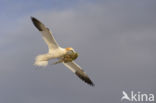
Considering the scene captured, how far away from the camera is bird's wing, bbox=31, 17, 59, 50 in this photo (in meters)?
36.7

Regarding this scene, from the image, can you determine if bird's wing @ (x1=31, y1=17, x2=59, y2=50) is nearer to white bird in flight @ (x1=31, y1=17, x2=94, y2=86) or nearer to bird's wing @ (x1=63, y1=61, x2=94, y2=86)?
white bird in flight @ (x1=31, y1=17, x2=94, y2=86)

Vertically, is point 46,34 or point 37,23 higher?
point 37,23

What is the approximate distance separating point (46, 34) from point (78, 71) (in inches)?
212

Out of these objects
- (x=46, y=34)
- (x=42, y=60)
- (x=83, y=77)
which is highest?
(x=46, y=34)

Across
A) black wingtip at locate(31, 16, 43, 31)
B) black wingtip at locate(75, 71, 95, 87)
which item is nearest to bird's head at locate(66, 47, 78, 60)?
black wingtip at locate(31, 16, 43, 31)

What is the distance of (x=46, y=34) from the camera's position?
121ft

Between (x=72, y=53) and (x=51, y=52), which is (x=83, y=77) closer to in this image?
(x=51, y=52)

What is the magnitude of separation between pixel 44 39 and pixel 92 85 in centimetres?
642

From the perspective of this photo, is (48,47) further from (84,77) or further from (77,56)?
(84,77)

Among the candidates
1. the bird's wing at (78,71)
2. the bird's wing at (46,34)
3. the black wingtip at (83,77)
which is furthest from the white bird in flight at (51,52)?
the black wingtip at (83,77)

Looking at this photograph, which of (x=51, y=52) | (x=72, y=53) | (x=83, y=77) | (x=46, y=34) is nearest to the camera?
(x=72, y=53)

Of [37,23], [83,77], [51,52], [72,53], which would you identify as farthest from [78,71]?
[37,23]

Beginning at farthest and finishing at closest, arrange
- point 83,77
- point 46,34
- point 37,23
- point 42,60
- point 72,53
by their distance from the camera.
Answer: point 83,77, point 37,23, point 46,34, point 42,60, point 72,53

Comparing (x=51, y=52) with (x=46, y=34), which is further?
(x=46, y=34)
